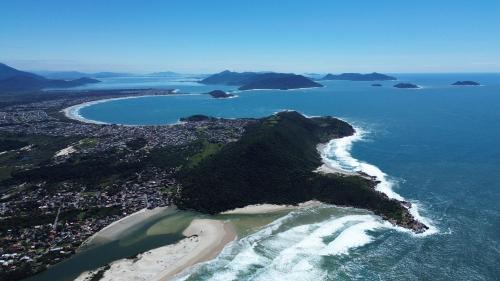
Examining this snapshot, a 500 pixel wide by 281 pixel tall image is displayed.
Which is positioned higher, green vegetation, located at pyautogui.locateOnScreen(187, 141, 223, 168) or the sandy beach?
green vegetation, located at pyautogui.locateOnScreen(187, 141, 223, 168)

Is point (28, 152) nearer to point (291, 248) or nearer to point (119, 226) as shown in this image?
point (119, 226)

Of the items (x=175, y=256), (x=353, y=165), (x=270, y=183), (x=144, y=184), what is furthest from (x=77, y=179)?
(x=353, y=165)

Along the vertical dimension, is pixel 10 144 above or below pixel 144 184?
above

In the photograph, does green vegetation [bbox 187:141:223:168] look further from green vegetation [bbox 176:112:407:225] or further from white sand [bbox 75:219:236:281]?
white sand [bbox 75:219:236:281]

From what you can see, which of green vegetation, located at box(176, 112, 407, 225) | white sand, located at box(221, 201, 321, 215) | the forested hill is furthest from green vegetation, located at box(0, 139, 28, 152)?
white sand, located at box(221, 201, 321, 215)

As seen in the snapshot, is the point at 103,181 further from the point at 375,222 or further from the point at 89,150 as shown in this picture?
the point at 375,222

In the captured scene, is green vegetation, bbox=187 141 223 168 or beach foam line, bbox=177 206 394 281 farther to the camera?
Answer: green vegetation, bbox=187 141 223 168

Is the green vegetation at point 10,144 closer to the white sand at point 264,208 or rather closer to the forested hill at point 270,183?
the forested hill at point 270,183
